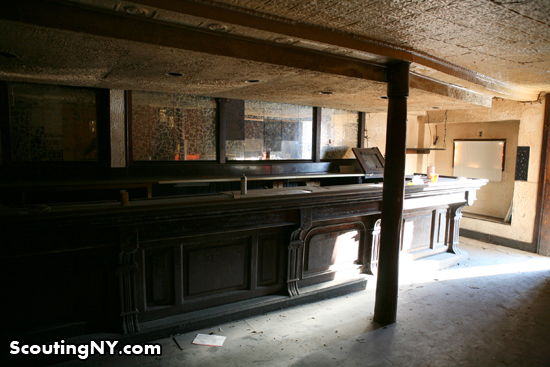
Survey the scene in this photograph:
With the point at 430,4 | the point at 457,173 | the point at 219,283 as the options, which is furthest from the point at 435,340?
the point at 457,173

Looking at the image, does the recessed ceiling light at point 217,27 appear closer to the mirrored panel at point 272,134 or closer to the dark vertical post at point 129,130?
the dark vertical post at point 129,130

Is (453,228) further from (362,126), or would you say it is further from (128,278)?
(128,278)

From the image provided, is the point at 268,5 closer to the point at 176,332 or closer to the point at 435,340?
the point at 176,332

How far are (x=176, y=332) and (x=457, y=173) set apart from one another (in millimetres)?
7724

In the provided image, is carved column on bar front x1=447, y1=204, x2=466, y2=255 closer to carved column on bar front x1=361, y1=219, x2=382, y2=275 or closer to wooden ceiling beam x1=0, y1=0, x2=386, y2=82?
carved column on bar front x1=361, y1=219, x2=382, y2=275

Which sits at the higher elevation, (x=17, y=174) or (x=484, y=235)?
(x=17, y=174)

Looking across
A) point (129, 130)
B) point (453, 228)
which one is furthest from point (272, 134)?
point (453, 228)

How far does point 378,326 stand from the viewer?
11.7 feet

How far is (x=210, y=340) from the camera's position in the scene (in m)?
3.20

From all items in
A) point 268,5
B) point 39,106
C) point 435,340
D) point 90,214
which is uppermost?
point 268,5

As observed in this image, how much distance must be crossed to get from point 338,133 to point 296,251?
3.80 meters

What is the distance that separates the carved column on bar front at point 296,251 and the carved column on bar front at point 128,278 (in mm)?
1670

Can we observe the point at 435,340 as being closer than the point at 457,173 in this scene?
Yes

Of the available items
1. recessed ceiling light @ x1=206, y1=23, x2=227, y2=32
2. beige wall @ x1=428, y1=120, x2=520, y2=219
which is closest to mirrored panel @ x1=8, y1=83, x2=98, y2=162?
recessed ceiling light @ x1=206, y1=23, x2=227, y2=32
